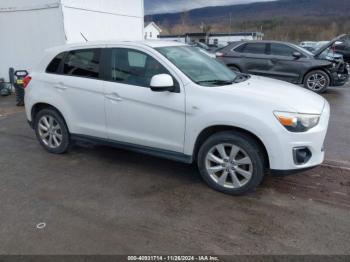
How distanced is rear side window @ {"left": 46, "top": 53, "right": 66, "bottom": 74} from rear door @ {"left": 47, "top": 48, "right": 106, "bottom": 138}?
0.05 feet

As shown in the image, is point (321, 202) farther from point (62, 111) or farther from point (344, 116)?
point (344, 116)

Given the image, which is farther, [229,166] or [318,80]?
[318,80]

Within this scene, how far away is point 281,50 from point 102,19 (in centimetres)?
580

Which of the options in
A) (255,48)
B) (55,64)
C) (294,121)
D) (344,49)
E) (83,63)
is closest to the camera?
(294,121)

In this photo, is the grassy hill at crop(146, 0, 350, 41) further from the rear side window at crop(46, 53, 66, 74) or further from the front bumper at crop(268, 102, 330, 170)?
the front bumper at crop(268, 102, 330, 170)

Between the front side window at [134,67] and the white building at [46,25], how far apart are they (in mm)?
4881

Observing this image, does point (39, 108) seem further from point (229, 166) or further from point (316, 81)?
point (316, 81)

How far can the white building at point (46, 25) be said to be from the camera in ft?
31.5

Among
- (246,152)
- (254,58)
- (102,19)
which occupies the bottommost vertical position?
(246,152)

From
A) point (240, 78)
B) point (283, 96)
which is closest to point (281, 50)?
point (240, 78)

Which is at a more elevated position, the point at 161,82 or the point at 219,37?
the point at 161,82

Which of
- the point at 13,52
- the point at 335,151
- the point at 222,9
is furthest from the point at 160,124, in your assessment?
the point at 222,9

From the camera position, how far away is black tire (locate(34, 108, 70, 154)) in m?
5.02

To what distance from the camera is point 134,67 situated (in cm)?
429
